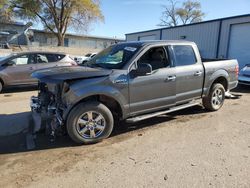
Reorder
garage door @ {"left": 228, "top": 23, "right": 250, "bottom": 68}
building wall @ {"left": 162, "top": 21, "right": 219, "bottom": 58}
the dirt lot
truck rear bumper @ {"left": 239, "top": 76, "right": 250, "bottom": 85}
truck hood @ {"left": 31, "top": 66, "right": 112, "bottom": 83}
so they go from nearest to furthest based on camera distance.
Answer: the dirt lot
truck hood @ {"left": 31, "top": 66, "right": 112, "bottom": 83}
truck rear bumper @ {"left": 239, "top": 76, "right": 250, "bottom": 85}
garage door @ {"left": 228, "top": 23, "right": 250, "bottom": 68}
building wall @ {"left": 162, "top": 21, "right": 219, "bottom": 58}

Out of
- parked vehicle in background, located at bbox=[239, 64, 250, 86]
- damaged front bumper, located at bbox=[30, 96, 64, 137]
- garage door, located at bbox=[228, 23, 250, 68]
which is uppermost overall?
garage door, located at bbox=[228, 23, 250, 68]

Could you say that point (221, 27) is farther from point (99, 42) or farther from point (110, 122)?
point (99, 42)

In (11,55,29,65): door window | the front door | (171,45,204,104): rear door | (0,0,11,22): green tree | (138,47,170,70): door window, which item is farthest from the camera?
(0,0,11,22): green tree

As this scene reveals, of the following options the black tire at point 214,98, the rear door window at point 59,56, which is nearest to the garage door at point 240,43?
the black tire at point 214,98

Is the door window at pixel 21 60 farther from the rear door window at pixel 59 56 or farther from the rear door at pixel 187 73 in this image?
the rear door at pixel 187 73

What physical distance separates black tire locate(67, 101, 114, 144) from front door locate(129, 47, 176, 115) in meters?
0.60

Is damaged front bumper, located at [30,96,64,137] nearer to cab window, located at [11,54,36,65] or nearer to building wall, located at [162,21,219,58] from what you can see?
cab window, located at [11,54,36,65]

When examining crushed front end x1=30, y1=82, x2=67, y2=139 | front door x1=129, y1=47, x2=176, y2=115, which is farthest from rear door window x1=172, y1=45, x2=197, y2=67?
crushed front end x1=30, y1=82, x2=67, y2=139

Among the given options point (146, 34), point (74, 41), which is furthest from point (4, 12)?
point (146, 34)

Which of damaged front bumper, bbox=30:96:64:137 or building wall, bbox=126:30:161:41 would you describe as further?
building wall, bbox=126:30:161:41

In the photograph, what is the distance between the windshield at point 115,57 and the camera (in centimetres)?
498

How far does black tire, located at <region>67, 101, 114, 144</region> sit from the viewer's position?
4.31 m

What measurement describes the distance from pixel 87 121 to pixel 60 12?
39.8m

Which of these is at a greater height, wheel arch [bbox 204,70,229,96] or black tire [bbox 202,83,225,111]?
wheel arch [bbox 204,70,229,96]
